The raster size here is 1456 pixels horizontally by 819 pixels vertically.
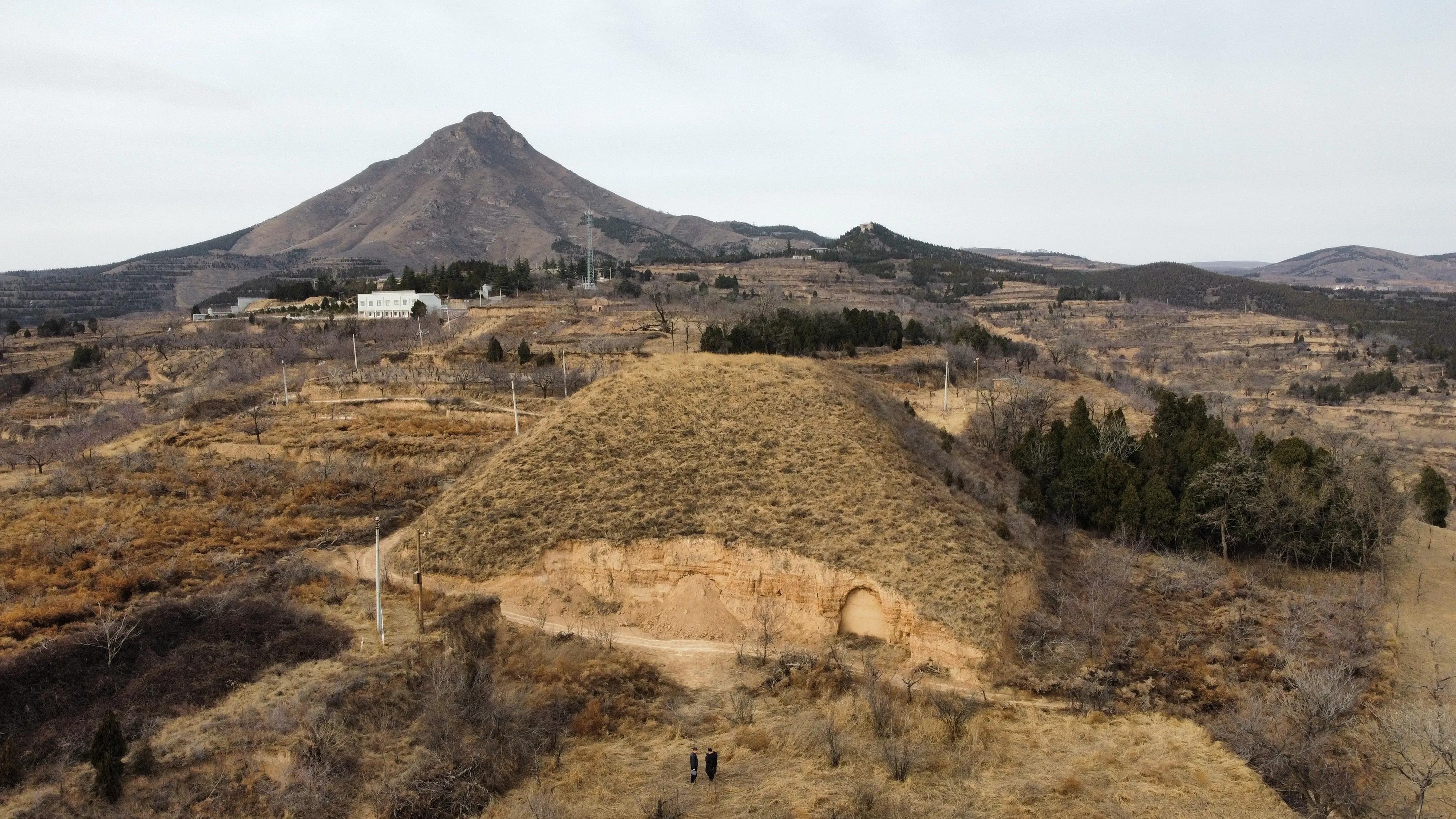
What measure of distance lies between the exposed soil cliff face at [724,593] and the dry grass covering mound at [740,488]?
1.23ft

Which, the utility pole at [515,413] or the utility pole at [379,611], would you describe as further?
the utility pole at [515,413]

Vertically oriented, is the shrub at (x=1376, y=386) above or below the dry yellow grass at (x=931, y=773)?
above

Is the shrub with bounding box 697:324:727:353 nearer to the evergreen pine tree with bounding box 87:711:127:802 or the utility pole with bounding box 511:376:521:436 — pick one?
the utility pole with bounding box 511:376:521:436

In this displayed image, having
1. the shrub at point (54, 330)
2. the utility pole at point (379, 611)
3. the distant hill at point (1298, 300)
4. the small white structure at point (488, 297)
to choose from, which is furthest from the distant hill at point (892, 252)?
the utility pole at point (379, 611)

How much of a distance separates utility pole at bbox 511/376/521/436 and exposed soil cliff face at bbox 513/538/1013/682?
13.2m

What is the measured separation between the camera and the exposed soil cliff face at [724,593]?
20.7 m

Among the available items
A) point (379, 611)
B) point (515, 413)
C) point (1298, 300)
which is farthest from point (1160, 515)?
point (1298, 300)

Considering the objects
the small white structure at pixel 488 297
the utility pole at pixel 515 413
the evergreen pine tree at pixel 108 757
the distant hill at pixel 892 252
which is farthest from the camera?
the distant hill at pixel 892 252

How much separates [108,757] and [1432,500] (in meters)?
47.6

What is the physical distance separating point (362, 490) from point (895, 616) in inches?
852

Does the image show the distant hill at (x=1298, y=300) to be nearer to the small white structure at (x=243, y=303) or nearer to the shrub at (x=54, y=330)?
the small white structure at (x=243, y=303)

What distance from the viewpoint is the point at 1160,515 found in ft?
89.5

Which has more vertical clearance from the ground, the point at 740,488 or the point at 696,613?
the point at 740,488

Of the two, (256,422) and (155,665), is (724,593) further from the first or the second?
(256,422)
